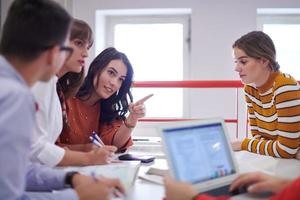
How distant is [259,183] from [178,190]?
26cm

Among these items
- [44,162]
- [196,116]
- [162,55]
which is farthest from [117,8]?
[44,162]

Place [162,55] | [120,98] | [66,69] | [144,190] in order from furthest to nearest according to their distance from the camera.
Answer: [162,55] → [120,98] → [66,69] → [144,190]

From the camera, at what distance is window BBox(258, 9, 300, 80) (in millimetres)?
3463

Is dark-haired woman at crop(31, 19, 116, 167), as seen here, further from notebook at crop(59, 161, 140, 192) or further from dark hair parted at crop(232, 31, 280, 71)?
dark hair parted at crop(232, 31, 280, 71)

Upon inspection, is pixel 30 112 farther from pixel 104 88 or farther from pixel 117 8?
pixel 117 8

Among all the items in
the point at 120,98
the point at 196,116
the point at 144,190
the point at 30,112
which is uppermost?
the point at 30,112

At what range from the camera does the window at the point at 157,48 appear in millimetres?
3510

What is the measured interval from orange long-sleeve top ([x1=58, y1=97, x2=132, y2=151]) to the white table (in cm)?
36

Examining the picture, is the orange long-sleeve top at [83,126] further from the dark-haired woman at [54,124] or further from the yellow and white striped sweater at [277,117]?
the yellow and white striped sweater at [277,117]

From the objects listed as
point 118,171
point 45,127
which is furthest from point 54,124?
point 118,171

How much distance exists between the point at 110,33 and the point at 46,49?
9.67 feet

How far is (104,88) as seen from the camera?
1.74m

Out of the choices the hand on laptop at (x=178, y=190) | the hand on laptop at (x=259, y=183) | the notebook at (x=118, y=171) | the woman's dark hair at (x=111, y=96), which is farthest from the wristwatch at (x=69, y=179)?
the woman's dark hair at (x=111, y=96)

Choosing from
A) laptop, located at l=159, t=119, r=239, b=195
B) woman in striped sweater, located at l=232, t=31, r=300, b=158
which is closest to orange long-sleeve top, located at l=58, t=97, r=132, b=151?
woman in striped sweater, located at l=232, t=31, r=300, b=158
